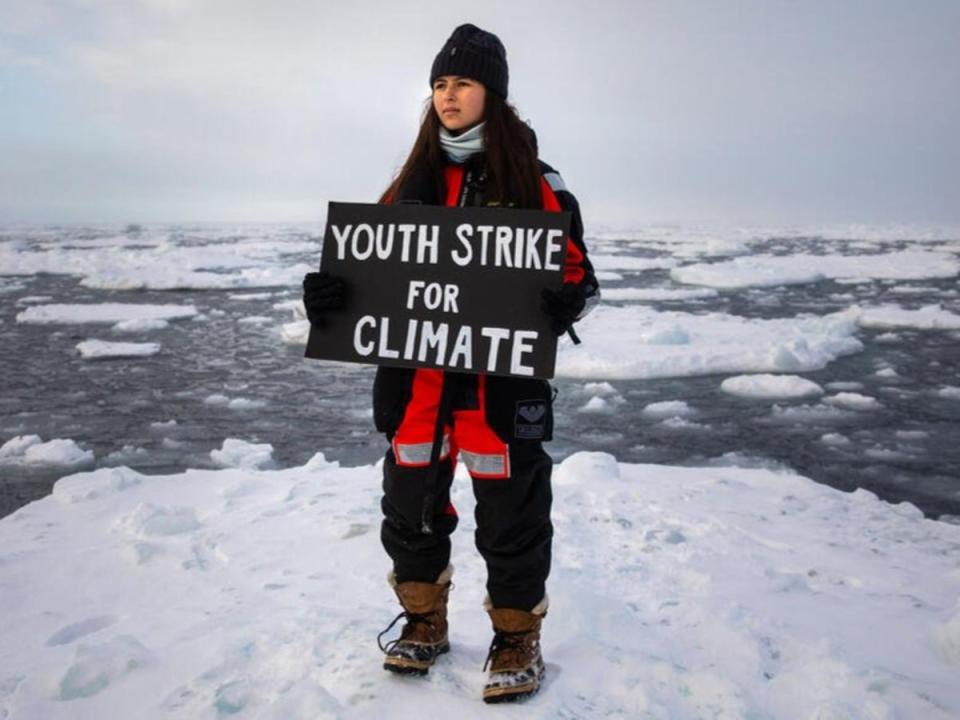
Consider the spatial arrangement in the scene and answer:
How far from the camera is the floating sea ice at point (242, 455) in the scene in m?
5.02

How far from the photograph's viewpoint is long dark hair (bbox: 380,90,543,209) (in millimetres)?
1739

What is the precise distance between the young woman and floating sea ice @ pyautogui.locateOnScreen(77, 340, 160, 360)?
28.3 feet

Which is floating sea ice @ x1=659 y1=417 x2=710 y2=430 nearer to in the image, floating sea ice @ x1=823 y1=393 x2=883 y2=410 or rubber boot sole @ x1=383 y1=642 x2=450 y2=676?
floating sea ice @ x1=823 y1=393 x2=883 y2=410

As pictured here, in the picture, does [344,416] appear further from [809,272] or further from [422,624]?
[809,272]

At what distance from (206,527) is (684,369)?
6.25 metres

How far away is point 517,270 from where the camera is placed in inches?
66.6

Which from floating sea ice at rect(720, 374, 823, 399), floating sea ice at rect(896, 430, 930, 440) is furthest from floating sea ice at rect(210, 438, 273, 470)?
floating sea ice at rect(896, 430, 930, 440)

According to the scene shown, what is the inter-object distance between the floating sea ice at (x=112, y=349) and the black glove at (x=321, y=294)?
335 inches

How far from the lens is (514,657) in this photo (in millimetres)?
1713

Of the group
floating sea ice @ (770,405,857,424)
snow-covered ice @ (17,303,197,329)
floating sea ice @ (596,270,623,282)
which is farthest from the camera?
floating sea ice @ (596,270,623,282)

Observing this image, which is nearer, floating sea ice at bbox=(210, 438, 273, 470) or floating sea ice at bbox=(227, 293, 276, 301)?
floating sea ice at bbox=(210, 438, 273, 470)

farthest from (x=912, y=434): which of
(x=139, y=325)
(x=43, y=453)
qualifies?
(x=139, y=325)

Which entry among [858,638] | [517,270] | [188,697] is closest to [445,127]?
[517,270]

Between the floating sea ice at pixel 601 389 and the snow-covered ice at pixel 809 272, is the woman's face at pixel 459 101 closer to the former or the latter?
A: the floating sea ice at pixel 601 389
